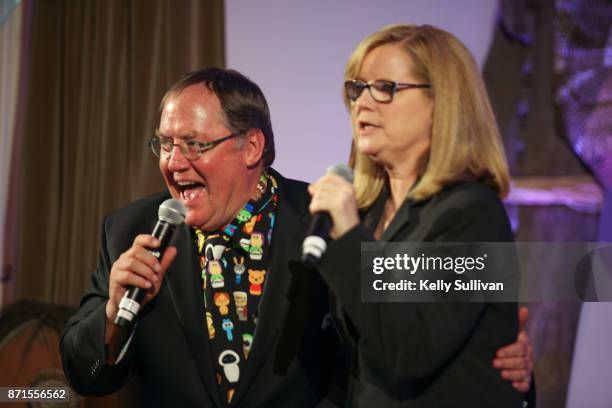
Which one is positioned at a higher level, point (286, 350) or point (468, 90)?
point (468, 90)

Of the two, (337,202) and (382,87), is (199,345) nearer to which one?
(337,202)

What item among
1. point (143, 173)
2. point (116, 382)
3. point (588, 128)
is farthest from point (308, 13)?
point (116, 382)

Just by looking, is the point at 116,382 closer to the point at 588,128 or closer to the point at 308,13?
the point at 308,13

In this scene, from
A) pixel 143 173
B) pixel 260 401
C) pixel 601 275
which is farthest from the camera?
pixel 143 173

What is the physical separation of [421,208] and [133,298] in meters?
0.64

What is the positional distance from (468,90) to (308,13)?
1724mm

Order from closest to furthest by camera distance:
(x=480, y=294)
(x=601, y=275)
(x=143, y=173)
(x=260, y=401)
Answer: (x=480, y=294) < (x=260, y=401) < (x=601, y=275) < (x=143, y=173)

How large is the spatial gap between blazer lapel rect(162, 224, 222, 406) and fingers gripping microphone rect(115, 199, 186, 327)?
7.7 inches

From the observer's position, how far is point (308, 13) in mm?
3172

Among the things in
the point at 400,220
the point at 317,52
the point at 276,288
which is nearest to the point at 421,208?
the point at 400,220

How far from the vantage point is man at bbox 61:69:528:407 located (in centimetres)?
181

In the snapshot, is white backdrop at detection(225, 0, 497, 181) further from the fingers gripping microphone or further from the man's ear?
the fingers gripping microphone

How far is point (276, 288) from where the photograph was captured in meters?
1.86

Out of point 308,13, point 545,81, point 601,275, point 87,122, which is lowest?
point 601,275
